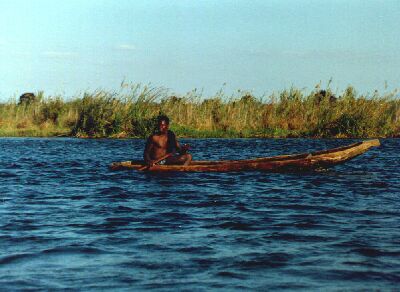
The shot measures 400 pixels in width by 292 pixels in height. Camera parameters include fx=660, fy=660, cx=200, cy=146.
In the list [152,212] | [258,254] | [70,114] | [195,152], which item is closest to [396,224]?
[258,254]

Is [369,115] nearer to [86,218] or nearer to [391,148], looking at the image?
[391,148]

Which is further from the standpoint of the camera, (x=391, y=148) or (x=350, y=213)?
(x=391, y=148)

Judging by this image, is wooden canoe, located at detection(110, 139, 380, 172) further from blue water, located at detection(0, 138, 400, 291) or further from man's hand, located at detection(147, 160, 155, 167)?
blue water, located at detection(0, 138, 400, 291)

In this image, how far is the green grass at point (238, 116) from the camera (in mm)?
27000

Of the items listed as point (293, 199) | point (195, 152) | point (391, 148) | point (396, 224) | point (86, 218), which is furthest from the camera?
point (391, 148)

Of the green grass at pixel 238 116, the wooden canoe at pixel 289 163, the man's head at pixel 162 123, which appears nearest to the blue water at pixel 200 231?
the wooden canoe at pixel 289 163

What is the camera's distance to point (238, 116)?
29016mm

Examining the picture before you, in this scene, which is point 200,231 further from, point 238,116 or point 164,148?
point 238,116

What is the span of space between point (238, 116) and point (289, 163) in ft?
52.9

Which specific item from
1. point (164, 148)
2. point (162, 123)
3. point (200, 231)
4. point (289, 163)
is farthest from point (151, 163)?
point (200, 231)

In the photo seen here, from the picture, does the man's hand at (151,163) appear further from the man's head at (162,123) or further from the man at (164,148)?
the man's head at (162,123)

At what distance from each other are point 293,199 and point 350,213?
1580mm

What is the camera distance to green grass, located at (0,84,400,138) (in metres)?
27.0

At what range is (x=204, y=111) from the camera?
2897 centimetres
